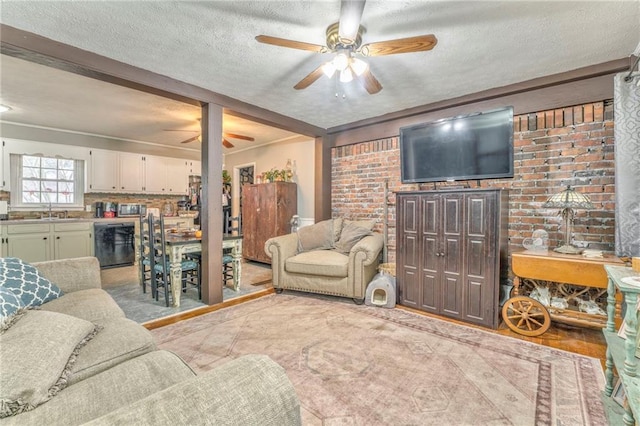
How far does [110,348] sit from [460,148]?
3177 millimetres

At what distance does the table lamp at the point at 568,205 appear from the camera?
2357 millimetres

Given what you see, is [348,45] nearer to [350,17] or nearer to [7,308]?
[350,17]

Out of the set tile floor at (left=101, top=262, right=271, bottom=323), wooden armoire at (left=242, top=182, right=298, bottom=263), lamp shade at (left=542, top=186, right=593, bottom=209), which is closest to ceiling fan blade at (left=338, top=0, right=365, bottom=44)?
lamp shade at (left=542, top=186, right=593, bottom=209)

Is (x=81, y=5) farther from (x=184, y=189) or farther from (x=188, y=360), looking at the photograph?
(x=184, y=189)

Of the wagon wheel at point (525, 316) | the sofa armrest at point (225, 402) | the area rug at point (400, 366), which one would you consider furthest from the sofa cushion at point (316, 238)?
the sofa armrest at point (225, 402)

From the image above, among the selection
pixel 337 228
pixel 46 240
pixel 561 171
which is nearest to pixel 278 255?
pixel 337 228

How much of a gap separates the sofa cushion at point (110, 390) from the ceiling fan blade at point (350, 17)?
184 centimetres

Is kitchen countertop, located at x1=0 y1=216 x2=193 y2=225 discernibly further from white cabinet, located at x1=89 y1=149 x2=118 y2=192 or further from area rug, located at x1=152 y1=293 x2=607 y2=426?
area rug, located at x1=152 y1=293 x2=607 y2=426

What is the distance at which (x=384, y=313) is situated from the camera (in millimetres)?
2996

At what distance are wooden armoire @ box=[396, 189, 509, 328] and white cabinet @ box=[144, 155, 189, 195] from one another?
4779mm

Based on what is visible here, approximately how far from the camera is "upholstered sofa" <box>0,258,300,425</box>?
605 millimetres

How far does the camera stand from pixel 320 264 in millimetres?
3377

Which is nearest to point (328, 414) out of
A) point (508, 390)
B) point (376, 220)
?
point (508, 390)

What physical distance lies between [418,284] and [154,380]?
103 inches
